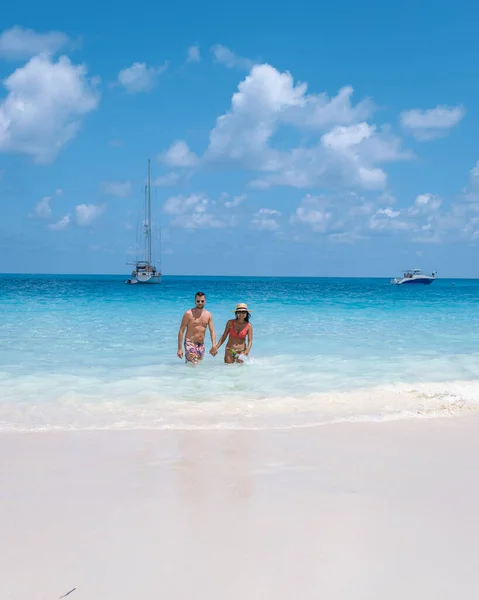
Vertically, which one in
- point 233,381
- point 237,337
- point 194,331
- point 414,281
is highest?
point 414,281

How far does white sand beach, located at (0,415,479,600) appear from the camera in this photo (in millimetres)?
2990

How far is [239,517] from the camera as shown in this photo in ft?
12.3

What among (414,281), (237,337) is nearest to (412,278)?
(414,281)

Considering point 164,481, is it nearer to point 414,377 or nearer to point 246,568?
point 246,568

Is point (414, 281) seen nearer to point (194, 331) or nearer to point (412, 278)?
point (412, 278)

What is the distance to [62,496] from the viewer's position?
4113 millimetres

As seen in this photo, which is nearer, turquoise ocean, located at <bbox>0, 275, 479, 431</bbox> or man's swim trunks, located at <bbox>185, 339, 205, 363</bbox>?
turquoise ocean, located at <bbox>0, 275, 479, 431</bbox>

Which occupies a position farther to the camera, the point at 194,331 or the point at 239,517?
the point at 194,331

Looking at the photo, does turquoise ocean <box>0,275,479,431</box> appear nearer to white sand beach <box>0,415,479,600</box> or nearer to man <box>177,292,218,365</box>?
man <box>177,292,218,365</box>

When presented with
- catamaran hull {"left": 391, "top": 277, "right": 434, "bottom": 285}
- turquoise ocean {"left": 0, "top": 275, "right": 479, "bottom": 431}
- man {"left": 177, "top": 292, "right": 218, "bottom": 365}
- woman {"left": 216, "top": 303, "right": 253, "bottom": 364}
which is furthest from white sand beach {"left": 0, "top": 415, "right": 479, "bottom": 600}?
catamaran hull {"left": 391, "top": 277, "right": 434, "bottom": 285}

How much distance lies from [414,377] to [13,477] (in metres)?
7.23

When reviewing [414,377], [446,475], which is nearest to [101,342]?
[414,377]

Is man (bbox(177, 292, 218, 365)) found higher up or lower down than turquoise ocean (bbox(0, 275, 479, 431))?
higher up

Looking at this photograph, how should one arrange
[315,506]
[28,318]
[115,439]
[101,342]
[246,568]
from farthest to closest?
1. [28,318]
2. [101,342]
3. [115,439]
4. [315,506]
5. [246,568]
